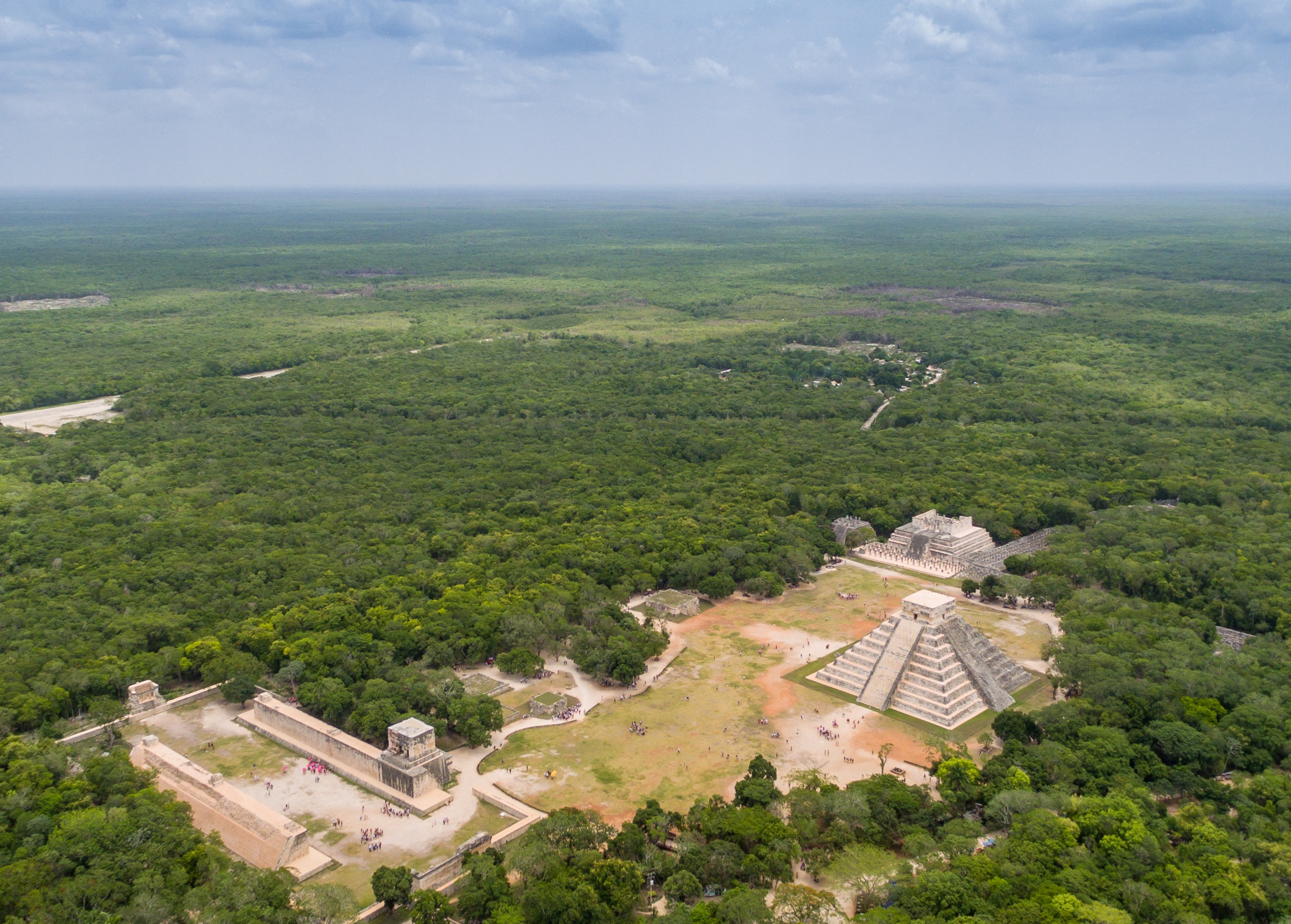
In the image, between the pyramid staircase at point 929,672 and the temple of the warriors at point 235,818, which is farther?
the pyramid staircase at point 929,672

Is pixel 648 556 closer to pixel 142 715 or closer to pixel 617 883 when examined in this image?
pixel 142 715

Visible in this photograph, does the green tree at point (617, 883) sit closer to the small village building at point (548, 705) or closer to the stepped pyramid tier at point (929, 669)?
the small village building at point (548, 705)

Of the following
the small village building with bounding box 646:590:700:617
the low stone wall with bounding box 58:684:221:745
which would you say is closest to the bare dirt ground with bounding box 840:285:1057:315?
the small village building with bounding box 646:590:700:617

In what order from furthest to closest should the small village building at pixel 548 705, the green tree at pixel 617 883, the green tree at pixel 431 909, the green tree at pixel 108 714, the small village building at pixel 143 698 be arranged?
1. the small village building at pixel 548 705
2. the small village building at pixel 143 698
3. the green tree at pixel 108 714
4. the green tree at pixel 617 883
5. the green tree at pixel 431 909

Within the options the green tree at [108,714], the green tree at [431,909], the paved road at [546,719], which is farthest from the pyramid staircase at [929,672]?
the green tree at [108,714]

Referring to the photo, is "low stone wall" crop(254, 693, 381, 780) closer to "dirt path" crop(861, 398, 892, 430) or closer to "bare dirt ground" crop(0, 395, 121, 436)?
"bare dirt ground" crop(0, 395, 121, 436)

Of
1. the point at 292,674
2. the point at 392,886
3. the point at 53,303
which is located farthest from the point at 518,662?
the point at 53,303
